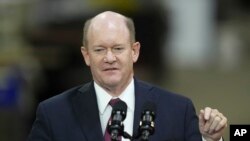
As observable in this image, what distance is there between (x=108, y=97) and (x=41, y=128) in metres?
0.30

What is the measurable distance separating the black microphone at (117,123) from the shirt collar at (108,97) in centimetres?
48

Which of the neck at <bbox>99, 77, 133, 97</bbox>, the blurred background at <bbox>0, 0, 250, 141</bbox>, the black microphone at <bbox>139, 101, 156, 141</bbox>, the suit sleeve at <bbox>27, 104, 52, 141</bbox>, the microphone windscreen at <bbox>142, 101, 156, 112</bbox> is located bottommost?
the blurred background at <bbox>0, 0, 250, 141</bbox>

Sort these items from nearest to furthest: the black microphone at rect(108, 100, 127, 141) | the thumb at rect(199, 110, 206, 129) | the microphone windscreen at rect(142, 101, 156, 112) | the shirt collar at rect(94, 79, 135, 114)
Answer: the black microphone at rect(108, 100, 127, 141) < the microphone windscreen at rect(142, 101, 156, 112) < the thumb at rect(199, 110, 206, 129) < the shirt collar at rect(94, 79, 135, 114)

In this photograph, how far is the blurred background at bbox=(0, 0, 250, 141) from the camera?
9.31 metres

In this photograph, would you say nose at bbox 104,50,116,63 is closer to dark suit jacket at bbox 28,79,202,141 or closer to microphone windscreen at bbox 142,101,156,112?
dark suit jacket at bbox 28,79,202,141

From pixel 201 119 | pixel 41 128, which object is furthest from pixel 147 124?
pixel 41 128

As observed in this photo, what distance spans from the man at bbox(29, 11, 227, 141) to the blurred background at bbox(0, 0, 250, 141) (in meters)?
4.40

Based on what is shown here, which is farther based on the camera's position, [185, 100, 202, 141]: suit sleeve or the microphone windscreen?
[185, 100, 202, 141]: suit sleeve

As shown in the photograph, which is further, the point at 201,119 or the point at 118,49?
the point at 118,49

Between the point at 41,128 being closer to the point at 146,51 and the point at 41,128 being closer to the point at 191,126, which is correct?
the point at 191,126

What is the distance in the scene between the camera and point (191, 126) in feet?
12.9

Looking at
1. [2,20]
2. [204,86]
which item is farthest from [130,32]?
[2,20]

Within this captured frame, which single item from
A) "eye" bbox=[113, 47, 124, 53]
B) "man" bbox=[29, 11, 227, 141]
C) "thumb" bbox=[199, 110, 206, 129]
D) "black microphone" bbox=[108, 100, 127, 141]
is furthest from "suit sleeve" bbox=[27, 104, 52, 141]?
"thumb" bbox=[199, 110, 206, 129]

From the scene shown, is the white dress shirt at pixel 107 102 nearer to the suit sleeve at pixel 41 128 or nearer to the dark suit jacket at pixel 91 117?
the dark suit jacket at pixel 91 117
